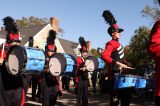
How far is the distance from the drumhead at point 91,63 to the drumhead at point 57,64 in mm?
1726

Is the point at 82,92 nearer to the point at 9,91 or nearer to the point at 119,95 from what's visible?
the point at 119,95

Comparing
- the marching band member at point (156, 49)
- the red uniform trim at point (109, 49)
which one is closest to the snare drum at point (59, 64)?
the red uniform trim at point (109, 49)

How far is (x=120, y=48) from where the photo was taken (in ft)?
24.5

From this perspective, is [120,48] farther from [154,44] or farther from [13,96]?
[154,44]

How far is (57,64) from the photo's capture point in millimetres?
8766

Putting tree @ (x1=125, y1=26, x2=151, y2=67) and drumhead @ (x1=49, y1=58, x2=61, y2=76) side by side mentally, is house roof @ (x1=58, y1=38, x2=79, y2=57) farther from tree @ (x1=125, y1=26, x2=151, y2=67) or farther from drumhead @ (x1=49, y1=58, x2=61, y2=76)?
drumhead @ (x1=49, y1=58, x2=61, y2=76)

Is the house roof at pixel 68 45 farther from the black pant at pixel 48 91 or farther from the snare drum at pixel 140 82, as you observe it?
the snare drum at pixel 140 82

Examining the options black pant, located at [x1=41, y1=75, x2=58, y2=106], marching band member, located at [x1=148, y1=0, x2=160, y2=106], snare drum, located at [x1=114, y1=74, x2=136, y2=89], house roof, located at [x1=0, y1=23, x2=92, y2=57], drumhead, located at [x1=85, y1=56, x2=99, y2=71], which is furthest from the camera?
house roof, located at [x1=0, y1=23, x2=92, y2=57]

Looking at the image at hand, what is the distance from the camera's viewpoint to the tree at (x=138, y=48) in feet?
A: 76.8

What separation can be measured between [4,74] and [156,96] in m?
2.68

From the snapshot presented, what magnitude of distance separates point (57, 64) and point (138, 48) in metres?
16.8

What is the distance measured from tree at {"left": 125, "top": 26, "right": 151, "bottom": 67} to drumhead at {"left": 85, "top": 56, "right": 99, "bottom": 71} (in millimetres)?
11849

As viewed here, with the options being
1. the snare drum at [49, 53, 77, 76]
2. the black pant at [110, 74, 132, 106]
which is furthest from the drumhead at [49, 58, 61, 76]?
the black pant at [110, 74, 132, 106]

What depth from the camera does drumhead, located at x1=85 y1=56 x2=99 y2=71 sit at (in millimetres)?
10523
